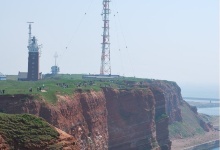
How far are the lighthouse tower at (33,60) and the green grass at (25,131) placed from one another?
82.1 metres

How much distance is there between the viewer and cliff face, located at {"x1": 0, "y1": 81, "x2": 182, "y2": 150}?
72875 millimetres

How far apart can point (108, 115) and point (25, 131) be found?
59.9 metres

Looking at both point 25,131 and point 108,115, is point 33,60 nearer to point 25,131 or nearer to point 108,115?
point 108,115

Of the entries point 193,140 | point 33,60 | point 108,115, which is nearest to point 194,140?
point 193,140

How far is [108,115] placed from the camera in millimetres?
96375

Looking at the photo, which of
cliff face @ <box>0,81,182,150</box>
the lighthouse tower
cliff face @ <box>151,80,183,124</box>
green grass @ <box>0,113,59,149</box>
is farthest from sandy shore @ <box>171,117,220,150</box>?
green grass @ <box>0,113,59,149</box>

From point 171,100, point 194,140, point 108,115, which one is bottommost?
point 194,140

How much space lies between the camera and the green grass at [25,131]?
35906 mm

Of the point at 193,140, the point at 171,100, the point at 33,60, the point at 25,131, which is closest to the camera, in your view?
the point at 25,131

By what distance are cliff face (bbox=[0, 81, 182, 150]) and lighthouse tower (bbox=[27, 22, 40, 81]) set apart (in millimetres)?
24157

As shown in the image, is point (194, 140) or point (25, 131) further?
point (194, 140)

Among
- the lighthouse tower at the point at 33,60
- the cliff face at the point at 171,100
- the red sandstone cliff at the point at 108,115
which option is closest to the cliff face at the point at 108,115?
the red sandstone cliff at the point at 108,115

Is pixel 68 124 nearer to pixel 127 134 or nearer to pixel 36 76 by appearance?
pixel 127 134

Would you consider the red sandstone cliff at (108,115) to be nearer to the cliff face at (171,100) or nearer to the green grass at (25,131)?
the green grass at (25,131)
